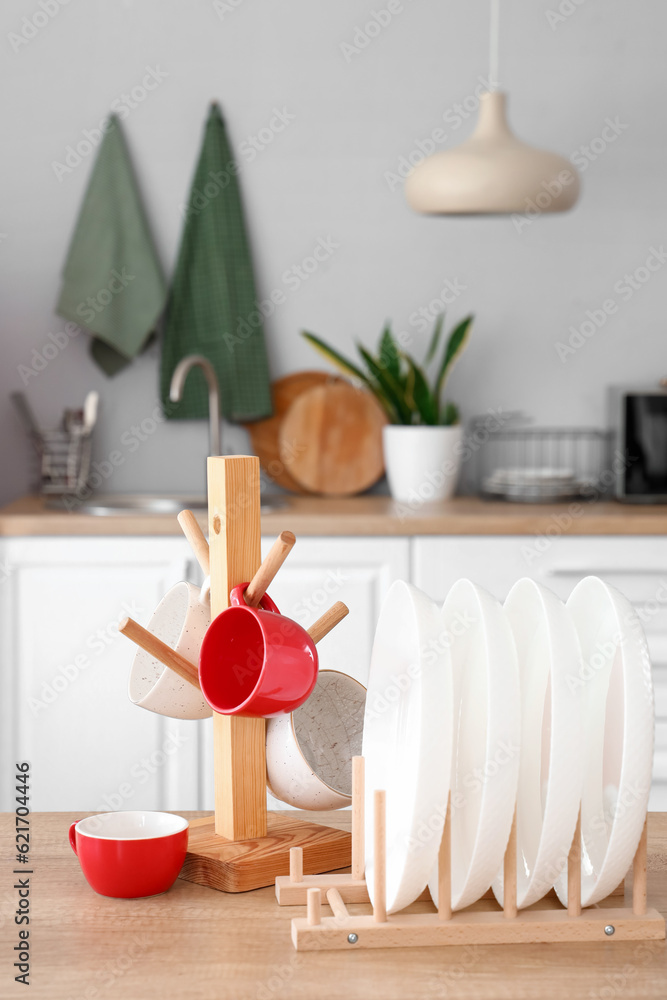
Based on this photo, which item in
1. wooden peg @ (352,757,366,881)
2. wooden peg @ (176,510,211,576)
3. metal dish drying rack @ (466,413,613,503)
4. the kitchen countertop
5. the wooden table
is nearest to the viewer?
the wooden table

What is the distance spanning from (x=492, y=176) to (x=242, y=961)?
1649 millimetres

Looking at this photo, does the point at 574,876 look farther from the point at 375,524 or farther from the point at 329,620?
the point at 375,524

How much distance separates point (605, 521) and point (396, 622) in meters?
1.45

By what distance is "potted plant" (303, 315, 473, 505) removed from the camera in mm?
2414

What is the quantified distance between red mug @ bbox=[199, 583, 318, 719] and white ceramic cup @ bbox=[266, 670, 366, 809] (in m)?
0.04

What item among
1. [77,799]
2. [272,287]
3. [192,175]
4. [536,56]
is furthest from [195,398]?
[536,56]

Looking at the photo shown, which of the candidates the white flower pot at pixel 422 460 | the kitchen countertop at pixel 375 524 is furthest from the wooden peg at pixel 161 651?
the white flower pot at pixel 422 460

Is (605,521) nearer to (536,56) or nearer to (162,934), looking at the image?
(536,56)

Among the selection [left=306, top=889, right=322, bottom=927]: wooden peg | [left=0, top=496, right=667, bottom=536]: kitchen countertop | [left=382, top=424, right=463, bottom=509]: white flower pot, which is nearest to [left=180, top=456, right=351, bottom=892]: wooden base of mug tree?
[left=306, top=889, right=322, bottom=927]: wooden peg

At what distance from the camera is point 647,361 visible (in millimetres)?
2645

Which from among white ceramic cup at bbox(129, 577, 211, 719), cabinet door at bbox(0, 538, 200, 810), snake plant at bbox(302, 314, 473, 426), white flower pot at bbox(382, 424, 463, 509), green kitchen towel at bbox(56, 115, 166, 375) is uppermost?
green kitchen towel at bbox(56, 115, 166, 375)

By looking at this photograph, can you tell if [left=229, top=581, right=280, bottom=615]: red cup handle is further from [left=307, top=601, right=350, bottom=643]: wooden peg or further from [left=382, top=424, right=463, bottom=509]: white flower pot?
[left=382, top=424, right=463, bottom=509]: white flower pot

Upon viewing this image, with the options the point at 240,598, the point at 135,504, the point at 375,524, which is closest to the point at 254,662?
the point at 240,598

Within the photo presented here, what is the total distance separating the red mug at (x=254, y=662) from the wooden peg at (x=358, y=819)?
0.25ft
